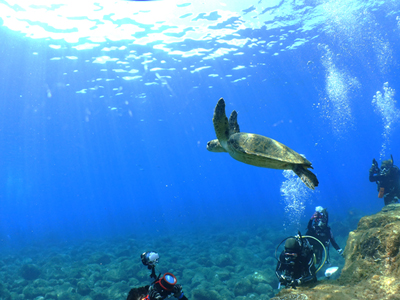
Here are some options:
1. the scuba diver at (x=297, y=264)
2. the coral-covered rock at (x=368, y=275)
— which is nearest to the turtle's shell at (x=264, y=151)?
the scuba diver at (x=297, y=264)

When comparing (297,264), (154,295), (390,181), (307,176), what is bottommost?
(390,181)

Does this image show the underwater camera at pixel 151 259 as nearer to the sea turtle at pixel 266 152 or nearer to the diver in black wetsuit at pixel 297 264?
the sea turtle at pixel 266 152

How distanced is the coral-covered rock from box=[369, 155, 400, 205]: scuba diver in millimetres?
6226

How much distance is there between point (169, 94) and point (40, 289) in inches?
1019

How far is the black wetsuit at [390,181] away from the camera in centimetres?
866

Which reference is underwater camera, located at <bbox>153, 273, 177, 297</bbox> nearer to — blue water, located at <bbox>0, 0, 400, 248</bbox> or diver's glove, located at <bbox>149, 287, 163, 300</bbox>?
diver's glove, located at <bbox>149, 287, 163, 300</bbox>

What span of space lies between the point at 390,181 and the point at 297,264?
7670 mm

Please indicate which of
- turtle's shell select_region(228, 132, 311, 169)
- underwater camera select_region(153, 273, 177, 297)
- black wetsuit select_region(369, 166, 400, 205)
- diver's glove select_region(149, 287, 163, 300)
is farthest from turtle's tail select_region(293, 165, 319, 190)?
black wetsuit select_region(369, 166, 400, 205)

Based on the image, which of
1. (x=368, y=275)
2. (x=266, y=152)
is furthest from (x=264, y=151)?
(x=368, y=275)

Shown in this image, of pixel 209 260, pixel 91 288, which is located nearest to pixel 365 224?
pixel 209 260

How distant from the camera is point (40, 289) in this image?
31.5 ft

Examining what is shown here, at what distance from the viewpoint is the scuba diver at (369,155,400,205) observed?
28.4 feet

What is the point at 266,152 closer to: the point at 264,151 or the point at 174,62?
the point at 264,151

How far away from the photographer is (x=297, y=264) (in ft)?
13.2
